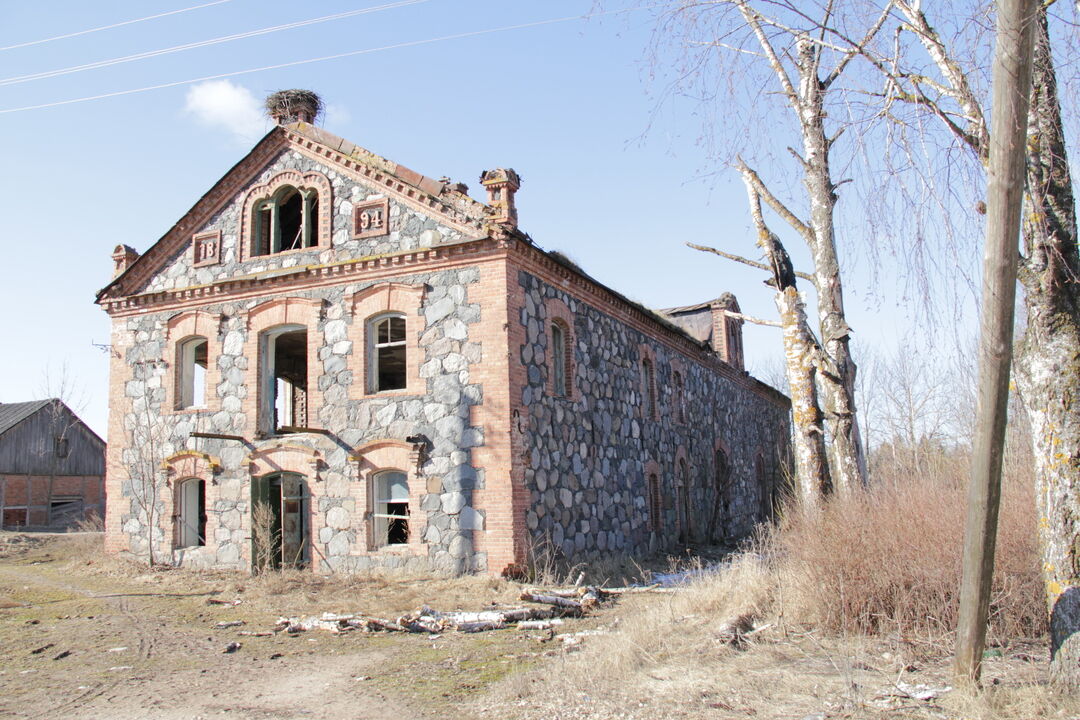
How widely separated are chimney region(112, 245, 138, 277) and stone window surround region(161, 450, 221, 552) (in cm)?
462

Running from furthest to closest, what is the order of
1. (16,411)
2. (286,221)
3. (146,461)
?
(16,411) → (286,221) → (146,461)

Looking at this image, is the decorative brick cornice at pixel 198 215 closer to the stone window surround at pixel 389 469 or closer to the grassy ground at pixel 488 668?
the stone window surround at pixel 389 469

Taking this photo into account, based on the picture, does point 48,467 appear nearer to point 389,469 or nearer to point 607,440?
point 389,469

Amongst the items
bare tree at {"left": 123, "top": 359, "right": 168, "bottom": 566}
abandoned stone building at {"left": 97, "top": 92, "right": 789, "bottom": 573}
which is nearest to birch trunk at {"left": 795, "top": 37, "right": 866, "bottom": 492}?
abandoned stone building at {"left": 97, "top": 92, "right": 789, "bottom": 573}

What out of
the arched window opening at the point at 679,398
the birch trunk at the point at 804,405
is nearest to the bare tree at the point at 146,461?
the birch trunk at the point at 804,405

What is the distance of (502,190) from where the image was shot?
1435 centimetres

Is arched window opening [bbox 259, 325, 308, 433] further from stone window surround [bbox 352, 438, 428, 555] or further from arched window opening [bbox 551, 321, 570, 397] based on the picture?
arched window opening [bbox 551, 321, 570, 397]

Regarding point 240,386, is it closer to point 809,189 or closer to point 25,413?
point 809,189

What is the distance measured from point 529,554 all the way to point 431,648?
13.8ft

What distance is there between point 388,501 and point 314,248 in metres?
5.06

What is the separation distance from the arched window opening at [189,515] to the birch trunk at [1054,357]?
14.7m

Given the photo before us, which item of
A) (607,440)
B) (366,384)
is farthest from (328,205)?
(607,440)

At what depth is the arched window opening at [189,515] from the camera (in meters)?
16.4

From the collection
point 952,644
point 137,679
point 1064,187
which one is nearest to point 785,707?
point 952,644
